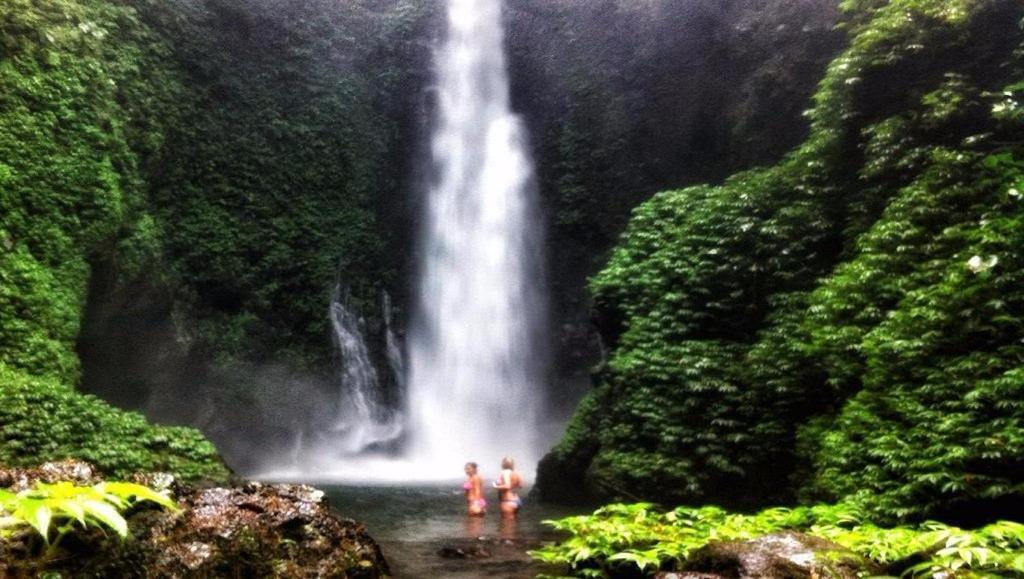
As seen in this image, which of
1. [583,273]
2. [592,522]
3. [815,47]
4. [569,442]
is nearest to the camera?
[592,522]

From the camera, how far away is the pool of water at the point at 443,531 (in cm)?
637

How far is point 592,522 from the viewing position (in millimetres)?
5078

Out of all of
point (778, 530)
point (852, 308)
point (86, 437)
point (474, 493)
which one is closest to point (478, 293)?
point (474, 493)

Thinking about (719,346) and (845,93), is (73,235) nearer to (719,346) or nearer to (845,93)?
(719,346)

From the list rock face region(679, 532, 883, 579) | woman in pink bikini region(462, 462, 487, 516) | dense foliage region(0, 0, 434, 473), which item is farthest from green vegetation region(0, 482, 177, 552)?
woman in pink bikini region(462, 462, 487, 516)

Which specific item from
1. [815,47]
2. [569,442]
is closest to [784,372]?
[569,442]

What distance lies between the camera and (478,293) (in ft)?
63.7

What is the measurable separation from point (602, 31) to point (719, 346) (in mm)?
13195

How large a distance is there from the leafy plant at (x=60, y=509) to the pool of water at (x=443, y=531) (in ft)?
10.6

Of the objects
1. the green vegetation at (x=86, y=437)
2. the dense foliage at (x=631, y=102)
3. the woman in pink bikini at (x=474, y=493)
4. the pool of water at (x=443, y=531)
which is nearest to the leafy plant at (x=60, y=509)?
the pool of water at (x=443, y=531)

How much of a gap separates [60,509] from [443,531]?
6069 mm

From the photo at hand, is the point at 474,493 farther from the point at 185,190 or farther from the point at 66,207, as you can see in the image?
the point at 185,190

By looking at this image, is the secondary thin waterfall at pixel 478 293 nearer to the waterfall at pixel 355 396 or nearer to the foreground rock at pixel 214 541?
the waterfall at pixel 355 396

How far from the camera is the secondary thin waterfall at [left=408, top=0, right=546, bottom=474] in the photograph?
18406 millimetres
